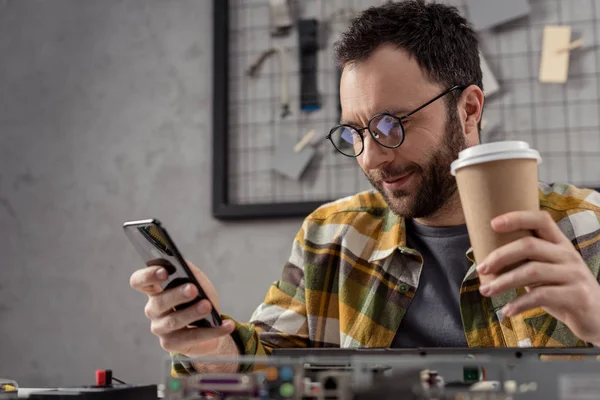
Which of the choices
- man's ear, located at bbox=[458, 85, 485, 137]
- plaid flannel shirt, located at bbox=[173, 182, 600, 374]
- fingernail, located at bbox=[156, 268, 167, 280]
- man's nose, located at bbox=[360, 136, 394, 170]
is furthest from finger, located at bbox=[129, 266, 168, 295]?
man's ear, located at bbox=[458, 85, 485, 137]

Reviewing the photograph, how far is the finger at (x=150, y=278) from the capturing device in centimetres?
96

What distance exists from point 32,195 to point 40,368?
606mm

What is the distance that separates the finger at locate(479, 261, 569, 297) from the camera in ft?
2.71

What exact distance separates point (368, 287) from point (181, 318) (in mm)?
582

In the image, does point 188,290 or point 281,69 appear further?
point 281,69

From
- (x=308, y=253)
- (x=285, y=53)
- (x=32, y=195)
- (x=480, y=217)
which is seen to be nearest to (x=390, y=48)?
(x=308, y=253)

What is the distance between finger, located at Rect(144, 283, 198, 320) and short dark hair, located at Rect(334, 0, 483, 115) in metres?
0.68

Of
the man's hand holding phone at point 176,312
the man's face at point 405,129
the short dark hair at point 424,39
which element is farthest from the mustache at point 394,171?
the man's hand holding phone at point 176,312

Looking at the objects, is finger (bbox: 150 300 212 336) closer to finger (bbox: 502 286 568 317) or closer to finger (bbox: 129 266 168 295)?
finger (bbox: 129 266 168 295)

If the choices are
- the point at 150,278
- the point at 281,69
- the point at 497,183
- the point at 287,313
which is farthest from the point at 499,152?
the point at 281,69

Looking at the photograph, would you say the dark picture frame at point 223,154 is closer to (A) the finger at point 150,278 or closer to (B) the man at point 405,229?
(B) the man at point 405,229

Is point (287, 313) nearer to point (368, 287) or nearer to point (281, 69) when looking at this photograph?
point (368, 287)

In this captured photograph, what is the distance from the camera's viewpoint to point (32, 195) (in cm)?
246

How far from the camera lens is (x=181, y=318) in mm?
1003
